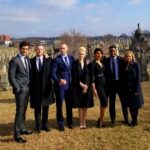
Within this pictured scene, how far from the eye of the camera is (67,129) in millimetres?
8969

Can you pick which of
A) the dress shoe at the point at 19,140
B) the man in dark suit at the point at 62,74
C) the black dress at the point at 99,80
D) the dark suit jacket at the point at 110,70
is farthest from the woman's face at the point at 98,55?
the dress shoe at the point at 19,140

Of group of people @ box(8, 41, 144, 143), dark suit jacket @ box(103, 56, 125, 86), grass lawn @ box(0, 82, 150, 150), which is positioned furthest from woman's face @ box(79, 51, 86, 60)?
grass lawn @ box(0, 82, 150, 150)

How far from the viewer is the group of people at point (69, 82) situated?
8023 millimetres

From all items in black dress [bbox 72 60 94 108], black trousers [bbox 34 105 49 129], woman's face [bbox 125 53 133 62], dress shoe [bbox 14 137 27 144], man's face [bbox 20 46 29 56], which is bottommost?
dress shoe [bbox 14 137 27 144]

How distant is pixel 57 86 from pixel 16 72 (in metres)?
1.15

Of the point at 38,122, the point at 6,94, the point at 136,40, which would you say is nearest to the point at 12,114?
the point at 38,122

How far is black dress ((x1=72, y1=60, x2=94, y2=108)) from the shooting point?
867 cm

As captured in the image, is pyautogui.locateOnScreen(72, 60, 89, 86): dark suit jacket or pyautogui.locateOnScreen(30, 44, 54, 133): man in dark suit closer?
pyautogui.locateOnScreen(30, 44, 54, 133): man in dark suit

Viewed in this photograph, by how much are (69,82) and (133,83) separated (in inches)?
61.0

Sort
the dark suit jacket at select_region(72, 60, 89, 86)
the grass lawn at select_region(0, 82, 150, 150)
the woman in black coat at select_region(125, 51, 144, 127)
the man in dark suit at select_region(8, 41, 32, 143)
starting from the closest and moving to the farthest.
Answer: the grass lawn at select_region(0, 82, 150, 150), the man in dark suit at select_region(8, 41, 32, 143), the dark suit jacket at select_region(72, 60, 89, 86), the woman in black coat at select_region(125, 51, 144, 127)

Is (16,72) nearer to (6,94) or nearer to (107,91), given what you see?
(107,91)

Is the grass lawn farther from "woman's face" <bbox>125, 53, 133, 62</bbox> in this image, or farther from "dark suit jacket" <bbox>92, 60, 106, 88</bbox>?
"woman's face" <bbox>125, 53, 133, 62</bbox>

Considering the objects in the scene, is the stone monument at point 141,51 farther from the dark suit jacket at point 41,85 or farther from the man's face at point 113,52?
the dark suit jacket at point 41,85

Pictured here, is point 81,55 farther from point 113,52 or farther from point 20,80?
point 20,80
